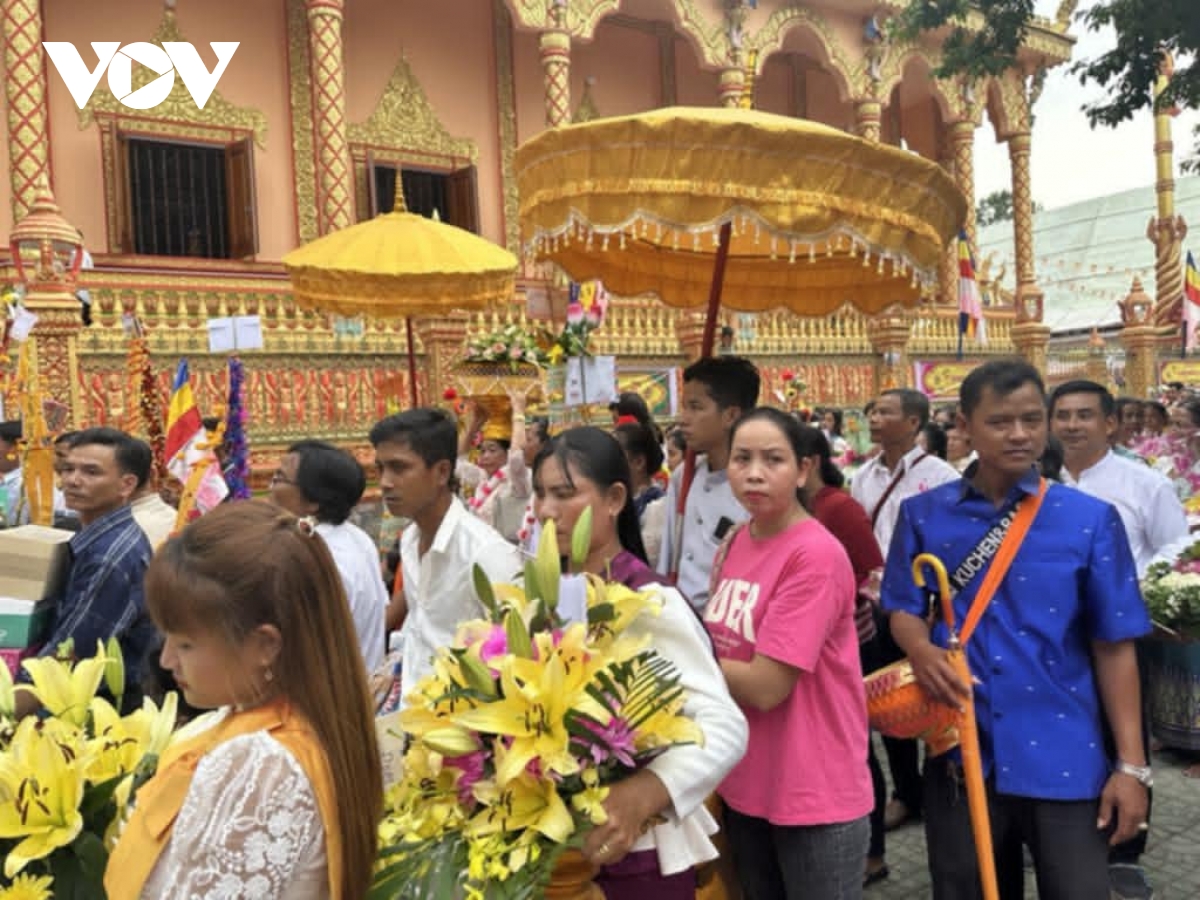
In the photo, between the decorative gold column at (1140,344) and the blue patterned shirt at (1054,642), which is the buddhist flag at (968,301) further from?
the blue patterned shirt at (1054,642)

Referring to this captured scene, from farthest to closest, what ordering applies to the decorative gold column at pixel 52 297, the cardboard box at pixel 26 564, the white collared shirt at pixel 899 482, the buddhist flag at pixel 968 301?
the buddhist flag at pixel 968 301 < the decorative gold column at pixel 52 297 < the white collared shirt at pixel 899 482 < the cardboard box at pixel 26 564

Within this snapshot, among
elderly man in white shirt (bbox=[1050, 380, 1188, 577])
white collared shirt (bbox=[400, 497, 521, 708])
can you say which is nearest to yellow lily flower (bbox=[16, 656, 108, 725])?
white collared shirt (bbox=[400, 497, 521, 708])

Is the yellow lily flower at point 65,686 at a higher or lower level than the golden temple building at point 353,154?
lower

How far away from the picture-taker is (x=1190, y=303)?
605 inches

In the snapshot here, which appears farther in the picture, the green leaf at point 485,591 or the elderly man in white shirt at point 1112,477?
the elderly man in white shirt at point 1112,477

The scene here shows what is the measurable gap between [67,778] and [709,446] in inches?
90.3

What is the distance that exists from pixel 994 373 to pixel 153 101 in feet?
39.7

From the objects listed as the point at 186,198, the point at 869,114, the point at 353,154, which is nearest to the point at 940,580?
the point at 186,198

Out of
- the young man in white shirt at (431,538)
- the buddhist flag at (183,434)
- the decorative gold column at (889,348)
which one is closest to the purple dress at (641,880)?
the young man in white shirt at (431,538)

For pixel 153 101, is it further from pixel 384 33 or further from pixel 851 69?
pixel 851 69

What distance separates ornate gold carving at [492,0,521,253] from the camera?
47.8 feet

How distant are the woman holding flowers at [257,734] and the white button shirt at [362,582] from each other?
189 cm

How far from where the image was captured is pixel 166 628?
1387 millimetres

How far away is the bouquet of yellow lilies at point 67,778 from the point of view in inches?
57.8
